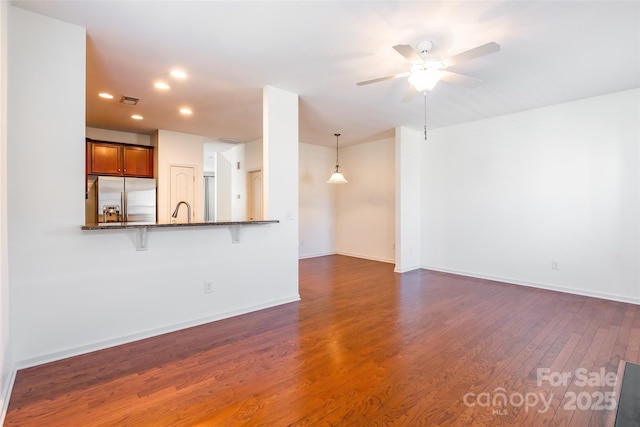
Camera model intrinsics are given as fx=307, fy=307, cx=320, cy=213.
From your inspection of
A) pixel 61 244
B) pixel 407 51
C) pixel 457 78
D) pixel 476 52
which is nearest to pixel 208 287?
pixel 61 244

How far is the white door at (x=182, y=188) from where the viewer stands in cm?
591

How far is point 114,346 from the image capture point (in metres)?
2.58

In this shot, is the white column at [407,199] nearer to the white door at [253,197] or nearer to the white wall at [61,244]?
the white door at [253,197]

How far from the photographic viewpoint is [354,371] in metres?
2.23

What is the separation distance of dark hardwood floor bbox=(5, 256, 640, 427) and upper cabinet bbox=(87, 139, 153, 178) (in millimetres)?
3815

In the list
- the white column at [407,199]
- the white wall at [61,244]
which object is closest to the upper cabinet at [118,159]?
the white wall at [61,244]

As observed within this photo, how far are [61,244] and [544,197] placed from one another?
5.65m

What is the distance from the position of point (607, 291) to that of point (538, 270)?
763 millimetres

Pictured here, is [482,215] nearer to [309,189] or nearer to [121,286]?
[309,189]

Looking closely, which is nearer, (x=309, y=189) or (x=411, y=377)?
(x=411, y=377)

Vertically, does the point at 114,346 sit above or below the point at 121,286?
below

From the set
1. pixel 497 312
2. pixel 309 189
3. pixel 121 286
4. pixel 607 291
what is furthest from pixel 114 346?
pixel 607 291

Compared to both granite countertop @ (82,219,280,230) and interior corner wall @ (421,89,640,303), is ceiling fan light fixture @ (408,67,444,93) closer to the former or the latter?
granite countertop @ (82,219,280,230)

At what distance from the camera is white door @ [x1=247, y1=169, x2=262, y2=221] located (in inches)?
285
